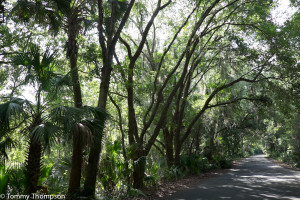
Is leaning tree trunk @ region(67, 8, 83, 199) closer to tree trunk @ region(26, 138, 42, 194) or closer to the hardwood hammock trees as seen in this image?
tree trunk @ region(26, 138, 42, 194)

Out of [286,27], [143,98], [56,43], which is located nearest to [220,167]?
[143,98]

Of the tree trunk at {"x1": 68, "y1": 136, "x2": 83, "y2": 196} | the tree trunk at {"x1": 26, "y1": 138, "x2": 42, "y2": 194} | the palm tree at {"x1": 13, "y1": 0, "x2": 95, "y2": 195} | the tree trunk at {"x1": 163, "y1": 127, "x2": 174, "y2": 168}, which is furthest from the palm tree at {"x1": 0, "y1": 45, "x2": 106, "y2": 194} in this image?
the tree trunk at {"x1": 163, "y1": 127, "x2": 174, "y2": 168}

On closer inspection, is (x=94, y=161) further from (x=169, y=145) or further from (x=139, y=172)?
(x=169, y=145)

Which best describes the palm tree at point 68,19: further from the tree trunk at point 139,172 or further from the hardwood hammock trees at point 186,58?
the tree trunk at point 139,172

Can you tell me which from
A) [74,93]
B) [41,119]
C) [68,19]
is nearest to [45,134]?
[41,119]

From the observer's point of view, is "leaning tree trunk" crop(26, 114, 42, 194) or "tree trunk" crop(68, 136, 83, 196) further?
"tree trunk" crop(68, 136, 83, 196)

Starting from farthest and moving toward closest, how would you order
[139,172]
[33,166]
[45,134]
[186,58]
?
[186,58], [139,172], [33,166], [45,134]

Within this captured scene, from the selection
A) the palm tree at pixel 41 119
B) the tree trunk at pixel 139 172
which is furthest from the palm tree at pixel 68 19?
the tree trunk at pixel 139 172

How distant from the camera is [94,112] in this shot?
23.8 ft

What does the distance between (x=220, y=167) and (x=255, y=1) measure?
14.6 metres

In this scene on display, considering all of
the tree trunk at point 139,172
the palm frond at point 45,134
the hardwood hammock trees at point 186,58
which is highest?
the hardwood hammock trees at point 186,58

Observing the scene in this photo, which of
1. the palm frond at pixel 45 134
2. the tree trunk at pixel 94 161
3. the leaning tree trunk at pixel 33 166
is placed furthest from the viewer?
the tree trunk at pixel 94 161

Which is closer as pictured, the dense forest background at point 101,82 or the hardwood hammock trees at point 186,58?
the dense forest background at point 101,82

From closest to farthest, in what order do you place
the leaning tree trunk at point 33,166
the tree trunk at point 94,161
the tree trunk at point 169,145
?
the leaning tree trunk at point 33,166 < the tree trunk at point 94,161 < the tree trunk at point 169,145
